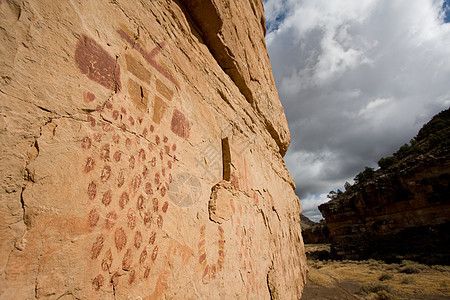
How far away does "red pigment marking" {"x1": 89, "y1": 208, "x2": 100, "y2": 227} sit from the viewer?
0.98 m

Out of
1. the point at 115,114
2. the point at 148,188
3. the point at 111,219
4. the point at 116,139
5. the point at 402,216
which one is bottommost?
the point at 111,219

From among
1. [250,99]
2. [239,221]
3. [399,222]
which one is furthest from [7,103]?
[399,222]

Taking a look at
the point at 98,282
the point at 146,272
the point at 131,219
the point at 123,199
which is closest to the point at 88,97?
the point at 123,199

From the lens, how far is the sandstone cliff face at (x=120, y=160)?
0.82 metres

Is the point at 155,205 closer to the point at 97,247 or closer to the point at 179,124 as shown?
the point at 97,247

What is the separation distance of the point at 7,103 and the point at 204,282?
158 centimetres

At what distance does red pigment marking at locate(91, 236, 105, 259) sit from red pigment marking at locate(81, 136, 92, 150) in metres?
0.46

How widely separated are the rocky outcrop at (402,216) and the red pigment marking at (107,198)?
17215 millimetres

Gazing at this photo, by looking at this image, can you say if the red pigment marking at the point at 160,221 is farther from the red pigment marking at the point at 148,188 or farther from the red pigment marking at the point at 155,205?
the red pigment marking at the point at 148,188

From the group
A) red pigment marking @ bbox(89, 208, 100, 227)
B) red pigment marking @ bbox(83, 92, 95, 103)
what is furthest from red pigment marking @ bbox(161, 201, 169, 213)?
red pigment marking @ bbox(83, 92, 95, 103)

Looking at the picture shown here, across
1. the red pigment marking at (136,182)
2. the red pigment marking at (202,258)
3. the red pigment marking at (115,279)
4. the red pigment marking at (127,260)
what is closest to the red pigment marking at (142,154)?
the red pigment marking at (136,182)

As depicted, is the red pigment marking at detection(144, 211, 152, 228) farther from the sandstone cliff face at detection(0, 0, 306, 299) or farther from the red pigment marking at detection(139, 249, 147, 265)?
the red pigment marking at detection(139, 249, 147, 265)

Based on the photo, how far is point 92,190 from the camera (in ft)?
3.32

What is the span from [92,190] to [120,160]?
0.74ft
